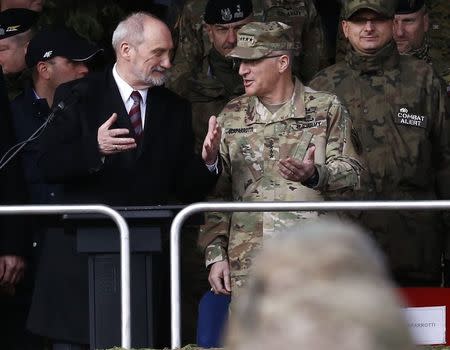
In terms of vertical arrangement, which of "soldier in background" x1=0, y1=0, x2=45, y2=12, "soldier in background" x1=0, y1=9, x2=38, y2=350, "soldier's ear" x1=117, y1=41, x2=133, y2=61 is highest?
"soldier in background" x1=0, y1=0, x2=45, y2=12

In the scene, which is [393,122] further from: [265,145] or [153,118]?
[153,118]

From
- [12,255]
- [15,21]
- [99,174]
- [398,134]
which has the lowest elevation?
[12,255]

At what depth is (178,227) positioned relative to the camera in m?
4.96

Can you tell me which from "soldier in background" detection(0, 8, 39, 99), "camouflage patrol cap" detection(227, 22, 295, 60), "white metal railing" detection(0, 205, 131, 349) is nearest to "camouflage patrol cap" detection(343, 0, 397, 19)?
"camouflage patrol cap" detection(227, 22, 295, 60)

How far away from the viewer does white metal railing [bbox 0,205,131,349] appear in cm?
500

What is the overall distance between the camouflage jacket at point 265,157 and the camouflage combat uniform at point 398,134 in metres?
0.72

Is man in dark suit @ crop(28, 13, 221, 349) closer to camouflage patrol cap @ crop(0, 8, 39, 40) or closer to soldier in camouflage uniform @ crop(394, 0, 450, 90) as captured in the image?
camouflage patrol cap @ crop(0, 8, 39, 40)

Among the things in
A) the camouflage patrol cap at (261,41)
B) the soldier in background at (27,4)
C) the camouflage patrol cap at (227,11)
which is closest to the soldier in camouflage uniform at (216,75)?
the camouflage patrol cap at (227,11)

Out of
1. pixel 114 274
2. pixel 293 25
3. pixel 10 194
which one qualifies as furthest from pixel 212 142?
pixel 293 25

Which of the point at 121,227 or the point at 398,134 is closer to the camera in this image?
the point at 121,227

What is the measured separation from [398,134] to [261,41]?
1.04 meters

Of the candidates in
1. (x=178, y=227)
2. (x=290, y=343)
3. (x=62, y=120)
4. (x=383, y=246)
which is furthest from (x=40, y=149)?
(x=290, y=343)

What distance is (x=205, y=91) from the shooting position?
285 inches

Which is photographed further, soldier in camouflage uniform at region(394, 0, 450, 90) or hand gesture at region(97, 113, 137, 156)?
soldier in camouflage uniform at region(394, 0, 450, 90)
